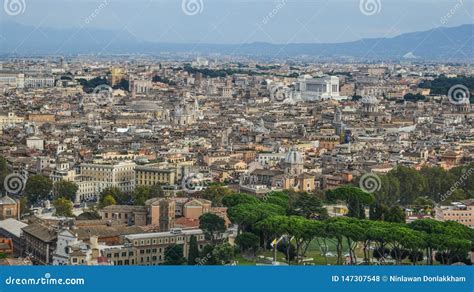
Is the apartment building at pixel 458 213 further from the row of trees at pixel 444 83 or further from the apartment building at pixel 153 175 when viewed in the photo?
the row of trees at pixel 444 83

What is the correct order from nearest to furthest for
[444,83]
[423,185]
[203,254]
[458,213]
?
[203,254] < [458,213] < [423,185] < [444,83]

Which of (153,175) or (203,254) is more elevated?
(153,175)

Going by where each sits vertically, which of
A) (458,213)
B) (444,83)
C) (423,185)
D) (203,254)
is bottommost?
(203,254)

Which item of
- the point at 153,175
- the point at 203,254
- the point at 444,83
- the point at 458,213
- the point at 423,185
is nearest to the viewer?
the point at 203,254

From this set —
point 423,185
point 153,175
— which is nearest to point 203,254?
point 423,185

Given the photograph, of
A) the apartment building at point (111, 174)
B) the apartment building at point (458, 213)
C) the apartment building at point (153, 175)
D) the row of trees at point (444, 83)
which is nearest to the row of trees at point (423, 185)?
the apartment building at point (458, 213)

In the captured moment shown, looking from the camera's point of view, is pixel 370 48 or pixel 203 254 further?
pixel 370 48

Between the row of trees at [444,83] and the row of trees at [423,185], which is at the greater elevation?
the row of trees at [444,83]

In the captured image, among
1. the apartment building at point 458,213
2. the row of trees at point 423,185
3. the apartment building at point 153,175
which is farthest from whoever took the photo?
the apartment building at point 153,175

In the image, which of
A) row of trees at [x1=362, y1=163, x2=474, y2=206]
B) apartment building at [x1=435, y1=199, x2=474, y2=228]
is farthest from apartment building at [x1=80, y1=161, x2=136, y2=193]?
apartment building at [x1=435, y1=199, x2=474, y2=228]

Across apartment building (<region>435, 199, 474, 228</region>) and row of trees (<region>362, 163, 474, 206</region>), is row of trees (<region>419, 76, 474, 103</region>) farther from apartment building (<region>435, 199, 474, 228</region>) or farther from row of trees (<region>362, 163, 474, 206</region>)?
apartment building (<region>435, 199, 474, 228</region>)

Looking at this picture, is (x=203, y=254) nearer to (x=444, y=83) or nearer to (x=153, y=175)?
(x=153, y=175)
